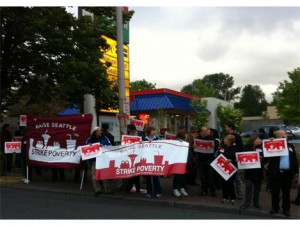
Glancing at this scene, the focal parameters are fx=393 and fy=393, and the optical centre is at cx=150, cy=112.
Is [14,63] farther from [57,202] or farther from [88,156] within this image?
[57,202]

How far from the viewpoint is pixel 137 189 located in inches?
447

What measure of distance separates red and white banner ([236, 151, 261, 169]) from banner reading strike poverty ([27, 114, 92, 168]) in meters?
5.18

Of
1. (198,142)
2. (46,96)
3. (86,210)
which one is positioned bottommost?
(86,210)

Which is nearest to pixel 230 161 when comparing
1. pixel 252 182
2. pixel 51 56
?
pixel 252 182

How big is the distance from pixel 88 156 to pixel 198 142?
3069mm

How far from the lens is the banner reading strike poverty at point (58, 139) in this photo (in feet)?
40.5

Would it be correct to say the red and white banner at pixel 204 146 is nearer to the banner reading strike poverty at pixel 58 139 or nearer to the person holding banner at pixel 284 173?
the person holding banner at pixel 284 173

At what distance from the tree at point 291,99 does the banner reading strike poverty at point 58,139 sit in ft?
121

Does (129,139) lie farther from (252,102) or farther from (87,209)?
(252,102)

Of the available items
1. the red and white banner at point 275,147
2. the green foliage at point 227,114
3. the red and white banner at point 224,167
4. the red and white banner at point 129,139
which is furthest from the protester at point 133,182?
the green foliage at point 227,114

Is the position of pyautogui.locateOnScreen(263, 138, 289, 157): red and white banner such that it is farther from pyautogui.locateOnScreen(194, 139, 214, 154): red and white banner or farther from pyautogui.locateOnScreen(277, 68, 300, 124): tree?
pyautogui.locateOnScreen(277, 68, 300, 124): tree

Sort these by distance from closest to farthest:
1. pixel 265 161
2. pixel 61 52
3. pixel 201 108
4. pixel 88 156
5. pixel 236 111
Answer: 1. pixel 265 161
2. pixel 88 156
3. pixel 61 52
4. pixel 201 108
5. pixel 236 111

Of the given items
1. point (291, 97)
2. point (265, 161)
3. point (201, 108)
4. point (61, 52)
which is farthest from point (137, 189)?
point (291, 97)

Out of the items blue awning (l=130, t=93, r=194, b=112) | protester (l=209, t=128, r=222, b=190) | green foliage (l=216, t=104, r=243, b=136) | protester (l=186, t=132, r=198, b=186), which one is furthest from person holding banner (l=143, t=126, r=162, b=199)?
green foliage (l=216, t=104, r=243, b=136)
